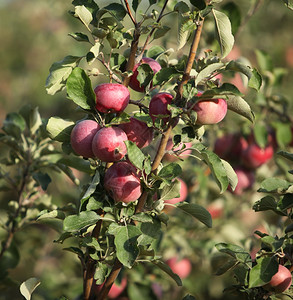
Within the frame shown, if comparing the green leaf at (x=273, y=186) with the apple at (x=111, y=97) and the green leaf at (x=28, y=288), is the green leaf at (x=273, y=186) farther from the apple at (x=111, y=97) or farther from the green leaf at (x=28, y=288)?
the green leaf at (x=28, y=288)

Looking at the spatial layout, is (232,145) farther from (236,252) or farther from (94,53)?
(94,53)

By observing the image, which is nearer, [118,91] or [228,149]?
[118,91]

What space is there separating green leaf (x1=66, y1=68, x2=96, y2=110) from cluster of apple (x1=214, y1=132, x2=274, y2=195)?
1210 mm

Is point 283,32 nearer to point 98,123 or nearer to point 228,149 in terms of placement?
point 228,149

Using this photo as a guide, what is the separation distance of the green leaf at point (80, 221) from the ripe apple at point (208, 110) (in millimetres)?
295

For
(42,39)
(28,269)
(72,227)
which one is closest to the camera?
(72,227)

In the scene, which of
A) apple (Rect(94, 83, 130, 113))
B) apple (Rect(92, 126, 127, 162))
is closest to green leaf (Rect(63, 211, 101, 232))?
apple (Rect(92, 126, 127, 162))

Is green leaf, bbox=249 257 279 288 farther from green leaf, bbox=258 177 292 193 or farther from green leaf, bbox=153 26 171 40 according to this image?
green leaf, bbox=153 26 171 40

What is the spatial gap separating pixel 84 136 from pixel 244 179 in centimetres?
131

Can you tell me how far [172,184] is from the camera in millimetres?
979

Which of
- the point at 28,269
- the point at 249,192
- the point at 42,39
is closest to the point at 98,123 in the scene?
the point at 249,192

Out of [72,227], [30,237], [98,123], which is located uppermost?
[98,123]

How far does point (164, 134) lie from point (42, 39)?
3.97 metres

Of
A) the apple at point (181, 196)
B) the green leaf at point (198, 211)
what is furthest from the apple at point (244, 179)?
the green leaf at point (198, 211)
